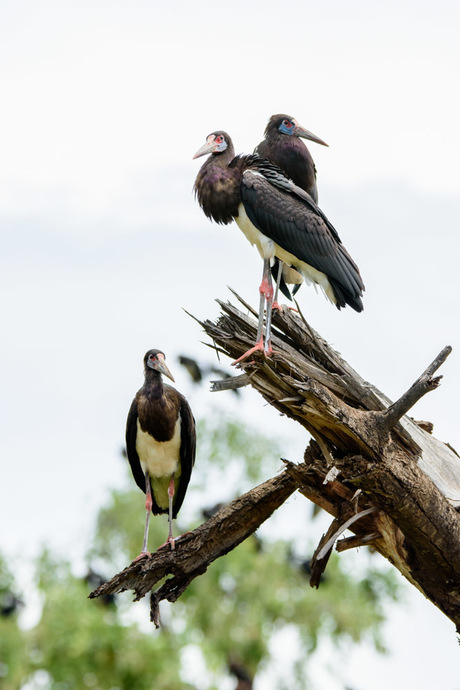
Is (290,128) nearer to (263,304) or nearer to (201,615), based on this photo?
(263,304)

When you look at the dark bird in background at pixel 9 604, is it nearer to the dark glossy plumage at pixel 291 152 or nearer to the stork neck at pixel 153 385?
the stork neck at pixel 153 385

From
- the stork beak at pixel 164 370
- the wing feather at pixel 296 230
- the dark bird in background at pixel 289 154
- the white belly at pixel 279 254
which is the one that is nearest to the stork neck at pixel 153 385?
the stork beak at pixel 164 370

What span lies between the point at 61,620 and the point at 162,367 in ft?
48.2

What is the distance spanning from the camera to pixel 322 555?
5.64 meters

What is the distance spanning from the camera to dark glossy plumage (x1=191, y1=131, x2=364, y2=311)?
6383mm

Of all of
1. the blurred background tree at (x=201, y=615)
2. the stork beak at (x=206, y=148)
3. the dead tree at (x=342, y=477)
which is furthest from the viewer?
the blurred background tree at (x=201, y=615)

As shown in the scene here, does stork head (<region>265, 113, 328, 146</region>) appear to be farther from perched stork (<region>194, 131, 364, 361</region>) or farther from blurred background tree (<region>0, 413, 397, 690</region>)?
blurred background tree (<region>0, 413, 397, 690</region>)

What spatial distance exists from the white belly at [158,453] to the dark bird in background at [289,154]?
4.67 ft

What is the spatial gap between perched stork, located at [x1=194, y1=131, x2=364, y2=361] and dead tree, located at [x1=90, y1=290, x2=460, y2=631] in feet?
1.48

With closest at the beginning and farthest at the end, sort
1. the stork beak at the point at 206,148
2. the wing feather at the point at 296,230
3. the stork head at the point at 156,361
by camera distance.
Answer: the wing feather at the point at 296,230 < the stork beak at the point at 206,148 < the stork head at the point at 156,361

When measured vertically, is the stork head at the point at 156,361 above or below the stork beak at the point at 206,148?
below

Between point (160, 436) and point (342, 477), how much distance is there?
92.2 inches

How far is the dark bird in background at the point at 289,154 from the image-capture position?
7.16 meters

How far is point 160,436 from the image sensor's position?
770 centimetres
